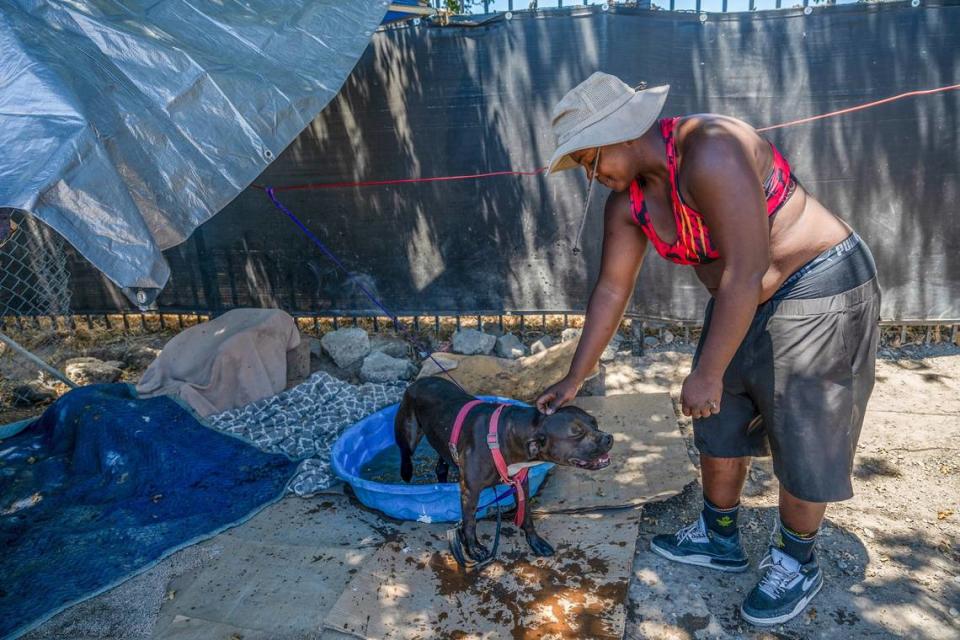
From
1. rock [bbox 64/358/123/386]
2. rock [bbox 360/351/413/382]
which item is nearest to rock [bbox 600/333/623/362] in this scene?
rock [bbox 360/351/413/382]

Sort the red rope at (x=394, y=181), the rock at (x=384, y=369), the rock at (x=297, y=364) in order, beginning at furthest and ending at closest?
the rock at (x=297, y=364), the rock at (x=384, y=369), the red rope at (x=394, y=181)

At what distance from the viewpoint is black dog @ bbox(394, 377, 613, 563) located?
2705 mm

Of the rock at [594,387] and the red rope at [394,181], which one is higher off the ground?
the red rope at [394,181]

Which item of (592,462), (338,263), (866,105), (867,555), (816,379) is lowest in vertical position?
(867,555)

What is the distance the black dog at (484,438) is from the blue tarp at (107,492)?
1.06m

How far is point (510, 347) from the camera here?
566cm

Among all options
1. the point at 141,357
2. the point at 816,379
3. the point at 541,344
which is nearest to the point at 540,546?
the point at 816,379

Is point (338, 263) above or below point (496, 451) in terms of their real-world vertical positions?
above

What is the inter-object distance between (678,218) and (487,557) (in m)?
1.78

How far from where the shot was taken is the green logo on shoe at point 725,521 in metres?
2.90

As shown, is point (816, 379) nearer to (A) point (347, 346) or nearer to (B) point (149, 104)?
(B) point (149, 104)

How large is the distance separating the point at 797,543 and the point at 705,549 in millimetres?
459

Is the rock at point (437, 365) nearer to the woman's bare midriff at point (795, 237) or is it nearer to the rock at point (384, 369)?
the rock at point (384, 369)

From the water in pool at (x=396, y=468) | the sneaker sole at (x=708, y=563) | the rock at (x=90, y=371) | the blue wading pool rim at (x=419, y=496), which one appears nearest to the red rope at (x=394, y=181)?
the rock at (x=90, y=371)
